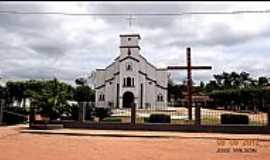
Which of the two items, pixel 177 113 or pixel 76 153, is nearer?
pixel 76 153

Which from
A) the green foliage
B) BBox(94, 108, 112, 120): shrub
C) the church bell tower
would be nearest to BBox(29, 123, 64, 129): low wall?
BBox(94, 108, 112, 120): shrub

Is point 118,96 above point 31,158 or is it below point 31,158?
above

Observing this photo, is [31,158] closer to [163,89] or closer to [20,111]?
[20,111]

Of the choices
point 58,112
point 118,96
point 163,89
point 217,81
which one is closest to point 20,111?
point 58,112

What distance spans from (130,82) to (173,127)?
116 ft

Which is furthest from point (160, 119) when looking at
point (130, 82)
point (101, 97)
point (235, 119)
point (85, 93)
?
point (85, 93)

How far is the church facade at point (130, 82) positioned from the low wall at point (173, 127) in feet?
106

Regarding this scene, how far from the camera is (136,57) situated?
56219 mm

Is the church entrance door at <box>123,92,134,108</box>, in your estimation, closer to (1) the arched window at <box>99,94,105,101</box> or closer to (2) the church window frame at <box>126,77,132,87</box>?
(2) the church window frame at <box>126,77,132,87</box>

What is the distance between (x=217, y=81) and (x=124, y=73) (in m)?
46.1

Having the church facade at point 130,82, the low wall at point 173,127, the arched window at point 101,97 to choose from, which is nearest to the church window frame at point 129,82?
the church facade at point 130,82

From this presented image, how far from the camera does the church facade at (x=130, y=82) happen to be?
5531 centimetres

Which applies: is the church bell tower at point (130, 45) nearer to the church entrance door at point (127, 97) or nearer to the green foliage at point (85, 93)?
the church entrance door at point (127, 97)

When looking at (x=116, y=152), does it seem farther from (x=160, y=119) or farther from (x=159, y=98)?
(x=159, y=98)
